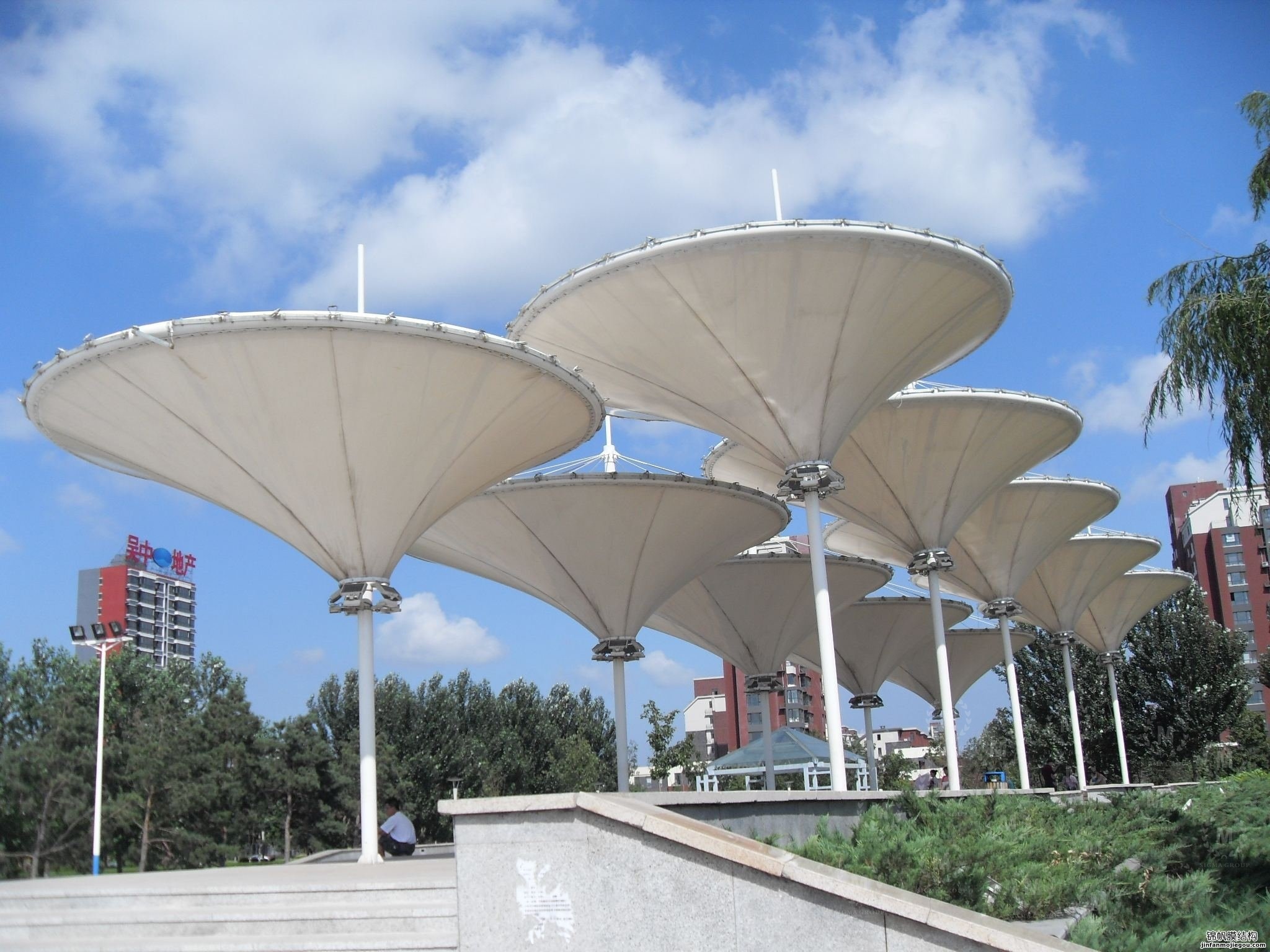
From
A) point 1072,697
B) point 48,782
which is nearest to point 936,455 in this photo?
point 1072,697

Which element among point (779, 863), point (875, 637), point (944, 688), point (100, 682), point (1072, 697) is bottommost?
point (779, 863)

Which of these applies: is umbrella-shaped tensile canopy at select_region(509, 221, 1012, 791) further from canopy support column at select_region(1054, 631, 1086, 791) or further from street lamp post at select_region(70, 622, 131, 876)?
canopy support column at select_region(1054, 631, 1086, 791)

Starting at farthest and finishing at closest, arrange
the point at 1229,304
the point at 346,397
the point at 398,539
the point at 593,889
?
the point at 398,539
the point at 346,397
the point at 1229,304
the point at 593,889

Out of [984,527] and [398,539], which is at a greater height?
[984,527]

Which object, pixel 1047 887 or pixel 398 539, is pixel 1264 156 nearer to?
pixel 1047 887

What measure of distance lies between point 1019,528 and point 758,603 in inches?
295

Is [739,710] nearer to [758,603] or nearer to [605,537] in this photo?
[758,603]

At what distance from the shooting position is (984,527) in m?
32.9

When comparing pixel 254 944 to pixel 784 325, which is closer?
pixel 254 944

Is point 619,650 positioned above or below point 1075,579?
below

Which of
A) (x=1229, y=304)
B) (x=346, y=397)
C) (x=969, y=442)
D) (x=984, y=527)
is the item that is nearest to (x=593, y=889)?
(x=1229, y=304)

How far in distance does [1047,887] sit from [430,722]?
4576 cm

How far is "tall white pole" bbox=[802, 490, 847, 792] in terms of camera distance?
68.5 feet

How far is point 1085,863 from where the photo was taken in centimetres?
1189
